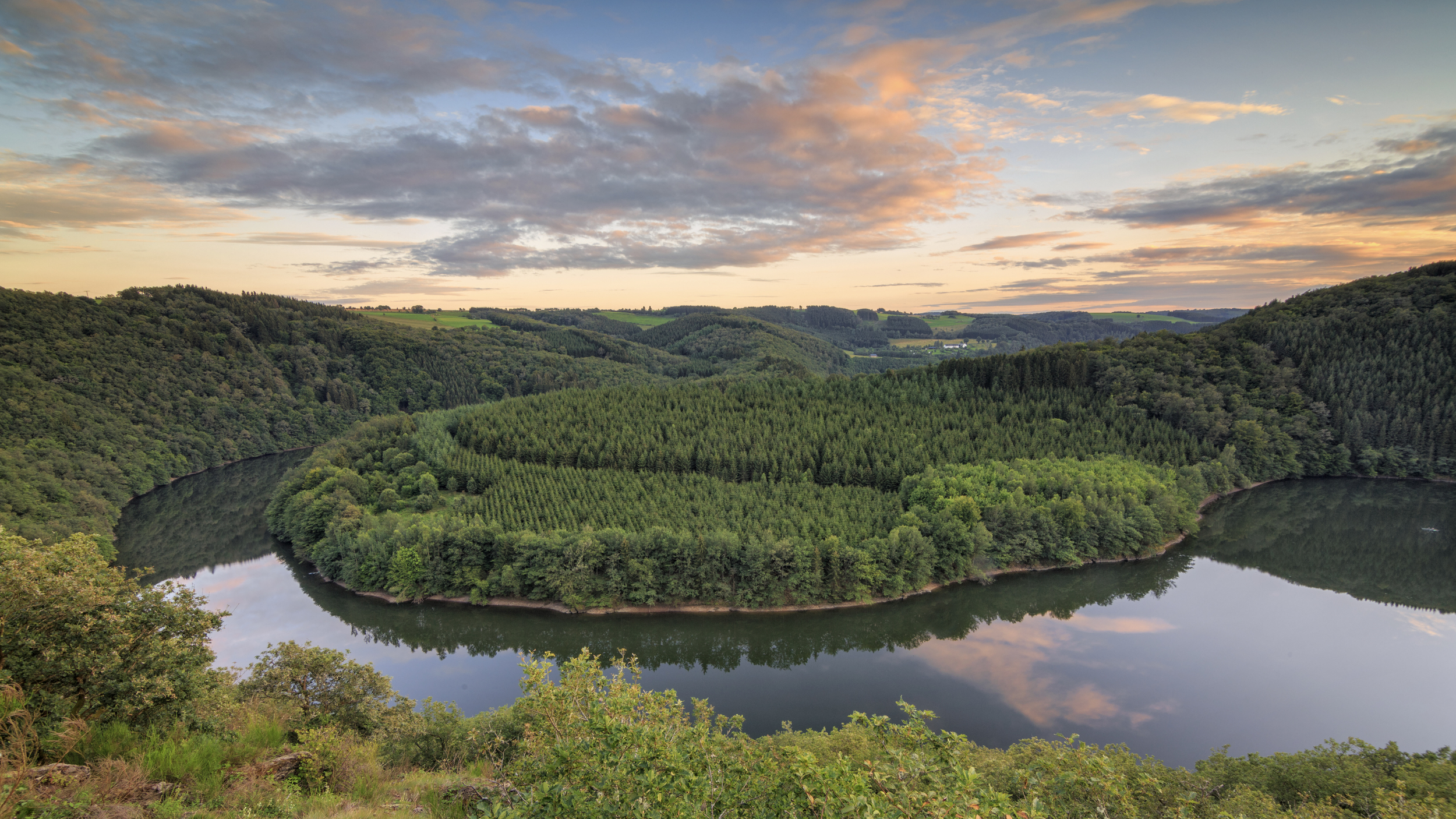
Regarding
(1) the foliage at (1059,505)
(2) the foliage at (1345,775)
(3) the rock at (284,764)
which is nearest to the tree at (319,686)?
(3) the rock at (284,764)

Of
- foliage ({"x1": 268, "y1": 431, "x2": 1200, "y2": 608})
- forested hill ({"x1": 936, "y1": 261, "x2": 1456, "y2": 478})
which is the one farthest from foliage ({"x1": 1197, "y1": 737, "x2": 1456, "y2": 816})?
forested hill ({"x1": 936, "y1": 261, "x2": 1456, "y2": 478})

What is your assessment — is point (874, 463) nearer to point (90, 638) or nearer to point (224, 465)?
point (90, 638)

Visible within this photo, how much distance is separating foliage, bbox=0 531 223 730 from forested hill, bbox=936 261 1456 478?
10025 cm

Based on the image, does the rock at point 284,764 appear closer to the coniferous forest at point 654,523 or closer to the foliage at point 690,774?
the coniferous forest at point 654,523

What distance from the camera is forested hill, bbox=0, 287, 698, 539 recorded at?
2977 inches

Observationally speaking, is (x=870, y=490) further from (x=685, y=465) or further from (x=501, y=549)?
(x=501, y=549)

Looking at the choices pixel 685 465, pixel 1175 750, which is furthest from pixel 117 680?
pixel 685 465

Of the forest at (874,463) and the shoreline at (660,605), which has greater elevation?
the forest at (874,463)

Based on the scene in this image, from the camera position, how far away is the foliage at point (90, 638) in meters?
12.4

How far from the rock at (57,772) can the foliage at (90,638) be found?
4.06 feet

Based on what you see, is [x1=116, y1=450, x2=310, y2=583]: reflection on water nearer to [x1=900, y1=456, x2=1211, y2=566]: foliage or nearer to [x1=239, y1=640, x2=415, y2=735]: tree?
[x1=239, y1=640, x2=415, y2=735]: tree

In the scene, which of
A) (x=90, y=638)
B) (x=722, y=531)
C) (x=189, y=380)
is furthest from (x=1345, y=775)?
(x=189, y=380)

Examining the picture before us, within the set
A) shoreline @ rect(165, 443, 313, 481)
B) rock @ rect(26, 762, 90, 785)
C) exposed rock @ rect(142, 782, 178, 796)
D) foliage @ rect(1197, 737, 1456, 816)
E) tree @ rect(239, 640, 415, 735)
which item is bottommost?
shoreline @ rect(165, 443, 313, 481)

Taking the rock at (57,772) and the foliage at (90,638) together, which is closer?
the rock at (57,772)
